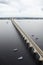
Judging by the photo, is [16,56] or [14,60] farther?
[16,56]

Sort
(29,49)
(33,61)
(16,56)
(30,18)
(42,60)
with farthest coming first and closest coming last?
(30,18), (29,49), (16,56), (33,61), (42,60)

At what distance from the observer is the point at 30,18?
120 m

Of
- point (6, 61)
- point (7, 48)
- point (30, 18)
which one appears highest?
point (6, 61)

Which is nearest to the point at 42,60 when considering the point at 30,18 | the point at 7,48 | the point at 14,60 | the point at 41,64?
the point at 41,64

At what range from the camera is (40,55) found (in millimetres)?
21891

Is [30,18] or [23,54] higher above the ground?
[23,54]

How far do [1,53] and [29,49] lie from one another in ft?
14.7

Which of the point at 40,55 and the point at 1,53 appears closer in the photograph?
the point at 40,55

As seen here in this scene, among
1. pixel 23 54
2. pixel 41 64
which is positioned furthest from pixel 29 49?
pixel 41 64

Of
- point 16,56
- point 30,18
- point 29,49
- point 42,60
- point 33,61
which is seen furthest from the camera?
point 30,18

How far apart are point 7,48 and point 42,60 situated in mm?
8714

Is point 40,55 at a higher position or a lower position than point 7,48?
higher

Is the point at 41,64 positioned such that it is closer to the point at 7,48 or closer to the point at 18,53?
the point at 18,53

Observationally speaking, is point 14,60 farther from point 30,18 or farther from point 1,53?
point 30,18
